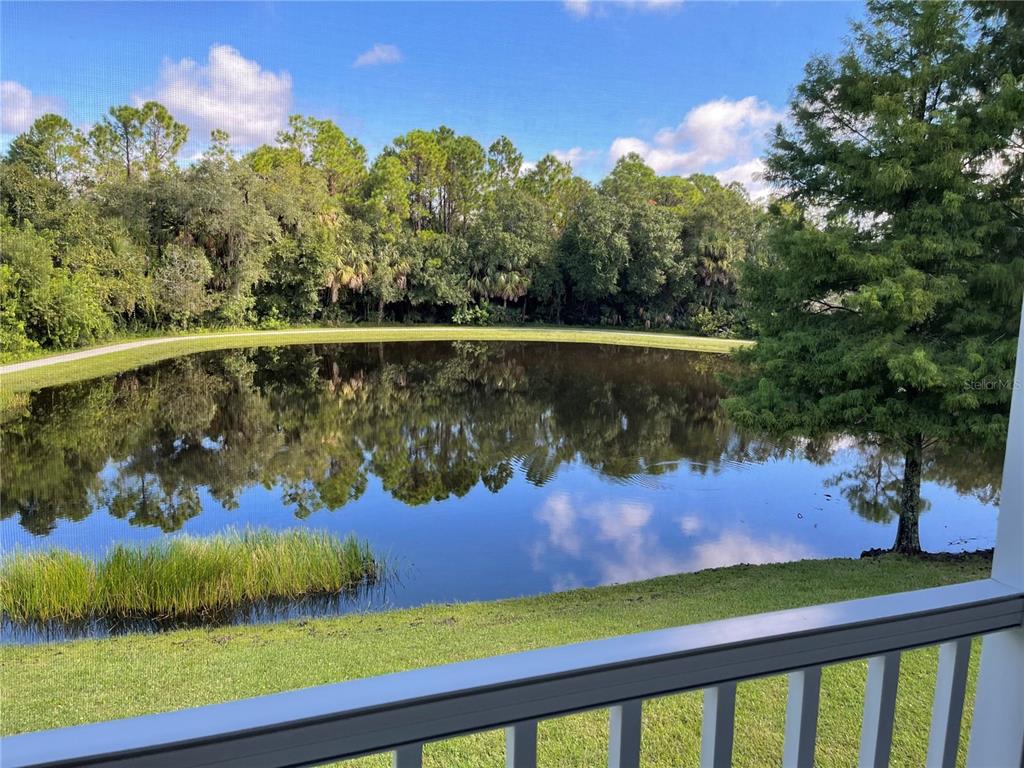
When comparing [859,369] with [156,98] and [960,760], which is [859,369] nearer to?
[960,760]

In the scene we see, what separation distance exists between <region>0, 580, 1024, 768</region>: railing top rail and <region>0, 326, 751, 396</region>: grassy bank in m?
2.76

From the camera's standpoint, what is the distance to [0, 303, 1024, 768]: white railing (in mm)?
394

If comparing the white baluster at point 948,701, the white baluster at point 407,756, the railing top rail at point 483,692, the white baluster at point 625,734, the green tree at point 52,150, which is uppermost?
the green tree at point 52,150

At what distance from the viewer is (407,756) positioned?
0.44 m

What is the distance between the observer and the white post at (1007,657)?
687 mm

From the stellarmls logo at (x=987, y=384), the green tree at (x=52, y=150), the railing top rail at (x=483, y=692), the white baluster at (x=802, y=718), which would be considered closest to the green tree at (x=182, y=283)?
the green tree at (x=52, y=150)

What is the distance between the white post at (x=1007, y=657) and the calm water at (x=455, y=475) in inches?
99.4

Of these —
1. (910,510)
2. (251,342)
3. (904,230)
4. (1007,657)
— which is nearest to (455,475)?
(251,342)

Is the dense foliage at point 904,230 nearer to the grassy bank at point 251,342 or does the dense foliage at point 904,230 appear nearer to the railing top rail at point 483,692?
the grassy bank at point 251,342

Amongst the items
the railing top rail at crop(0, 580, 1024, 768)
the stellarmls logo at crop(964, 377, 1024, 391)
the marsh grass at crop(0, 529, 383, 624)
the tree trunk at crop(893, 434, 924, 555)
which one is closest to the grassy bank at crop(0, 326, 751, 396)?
the marsh grass at crop(0, 529, 383, 624)

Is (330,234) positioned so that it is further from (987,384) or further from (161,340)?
(987,384)

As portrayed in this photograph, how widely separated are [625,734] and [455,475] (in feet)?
15.2

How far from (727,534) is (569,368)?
2.91m

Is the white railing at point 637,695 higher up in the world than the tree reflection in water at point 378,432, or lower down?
higher up
